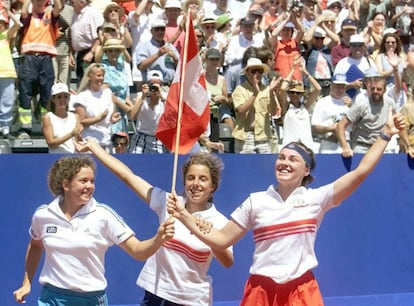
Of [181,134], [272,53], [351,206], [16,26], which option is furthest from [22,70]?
[181,134]

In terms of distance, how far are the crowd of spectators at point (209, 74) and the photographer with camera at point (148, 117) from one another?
0.04 feet

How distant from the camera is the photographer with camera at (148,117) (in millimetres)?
10773

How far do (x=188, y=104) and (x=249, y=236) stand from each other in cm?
332

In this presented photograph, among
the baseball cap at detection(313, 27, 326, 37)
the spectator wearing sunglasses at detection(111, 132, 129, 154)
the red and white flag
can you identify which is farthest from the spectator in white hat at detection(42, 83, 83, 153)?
the baseball cap at detection(313, 27, 326, 37)

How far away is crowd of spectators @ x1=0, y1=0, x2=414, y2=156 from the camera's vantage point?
10.8m

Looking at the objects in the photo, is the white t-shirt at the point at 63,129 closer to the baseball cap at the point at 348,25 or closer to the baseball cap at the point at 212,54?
the baseball cap at the point at 212,54

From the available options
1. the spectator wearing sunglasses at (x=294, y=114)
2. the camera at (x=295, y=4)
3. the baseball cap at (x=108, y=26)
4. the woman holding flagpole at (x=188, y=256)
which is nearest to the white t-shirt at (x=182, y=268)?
the woman holding flagpole at (x=188, y=256)

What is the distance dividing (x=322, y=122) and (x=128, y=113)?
2.20m

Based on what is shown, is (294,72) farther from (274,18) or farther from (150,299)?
(150,299)

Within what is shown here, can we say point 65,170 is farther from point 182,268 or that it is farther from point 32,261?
point 182,268

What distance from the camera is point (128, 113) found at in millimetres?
11266

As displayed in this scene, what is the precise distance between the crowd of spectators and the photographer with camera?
0.04 ft

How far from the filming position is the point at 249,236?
9844 mm

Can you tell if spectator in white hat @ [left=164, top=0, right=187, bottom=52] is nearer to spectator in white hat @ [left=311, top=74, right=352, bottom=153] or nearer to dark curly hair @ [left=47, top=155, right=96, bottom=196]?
spectator in white hat @ [left=311, top=74, right=352, bottom=153]
